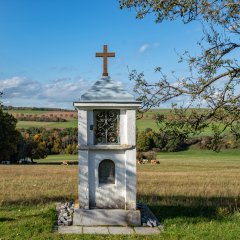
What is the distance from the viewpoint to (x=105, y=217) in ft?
36.0

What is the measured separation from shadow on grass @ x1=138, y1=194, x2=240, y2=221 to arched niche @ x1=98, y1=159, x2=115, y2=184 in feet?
5.26

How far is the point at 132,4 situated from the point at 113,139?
3.57 meters

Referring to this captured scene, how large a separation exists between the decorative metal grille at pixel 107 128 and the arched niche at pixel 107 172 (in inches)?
21.8

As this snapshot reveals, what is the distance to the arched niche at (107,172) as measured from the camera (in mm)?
11609

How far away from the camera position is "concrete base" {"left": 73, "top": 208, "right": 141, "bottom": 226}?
429 inches

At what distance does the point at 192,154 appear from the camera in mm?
80688

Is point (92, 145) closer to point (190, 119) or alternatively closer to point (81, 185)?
point (81, 185)

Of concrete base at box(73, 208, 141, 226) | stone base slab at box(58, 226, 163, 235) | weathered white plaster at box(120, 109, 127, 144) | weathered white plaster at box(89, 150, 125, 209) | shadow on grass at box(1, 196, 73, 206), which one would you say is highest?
weathered white plaster at box(120, 109, 127, 144)

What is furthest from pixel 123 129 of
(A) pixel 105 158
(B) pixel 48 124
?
(B) pixel 48 124

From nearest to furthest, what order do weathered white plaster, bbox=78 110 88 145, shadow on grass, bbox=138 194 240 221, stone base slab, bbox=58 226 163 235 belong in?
stone base slab, bbox=58 226 163 235, weathered white plaster, bbox=78 110 88 145, shadow on grass, bbox=138 194 240 221

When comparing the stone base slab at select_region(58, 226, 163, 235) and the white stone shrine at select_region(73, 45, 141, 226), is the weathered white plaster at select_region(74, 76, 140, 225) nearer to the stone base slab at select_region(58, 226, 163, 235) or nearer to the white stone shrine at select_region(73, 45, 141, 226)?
the white stone shrine at select_region(73, 45, 141, 226)

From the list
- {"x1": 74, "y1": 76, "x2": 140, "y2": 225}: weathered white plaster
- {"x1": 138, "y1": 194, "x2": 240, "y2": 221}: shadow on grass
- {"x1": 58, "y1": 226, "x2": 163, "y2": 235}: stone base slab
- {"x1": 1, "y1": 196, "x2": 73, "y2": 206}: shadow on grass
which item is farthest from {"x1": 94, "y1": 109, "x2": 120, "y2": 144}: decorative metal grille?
{"x1": 1, "y1": 196, "x2": 73, "y2": 206}: shadow on grass

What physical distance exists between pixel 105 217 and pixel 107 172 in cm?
119

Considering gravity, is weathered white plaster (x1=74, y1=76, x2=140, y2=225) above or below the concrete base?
above
